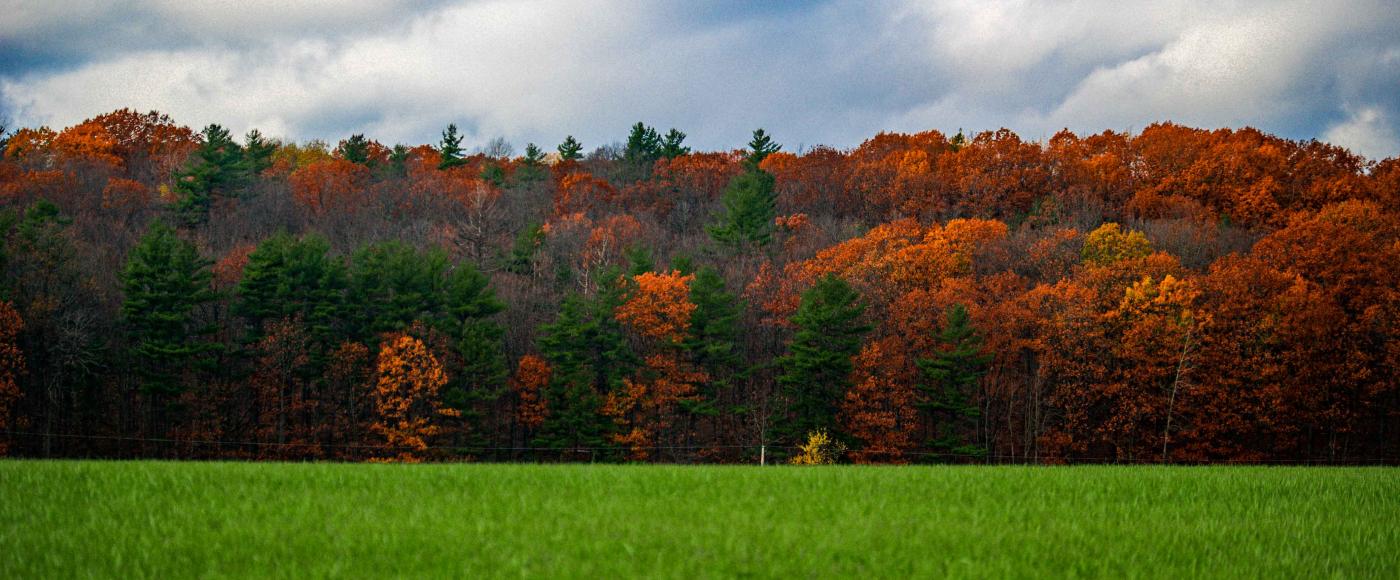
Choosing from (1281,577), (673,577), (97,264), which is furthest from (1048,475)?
(97,264)

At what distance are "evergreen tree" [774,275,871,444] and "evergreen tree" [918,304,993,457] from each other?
484cm

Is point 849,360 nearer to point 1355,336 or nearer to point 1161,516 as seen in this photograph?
point 1355,336

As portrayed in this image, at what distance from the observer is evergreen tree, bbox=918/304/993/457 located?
58.2 metres

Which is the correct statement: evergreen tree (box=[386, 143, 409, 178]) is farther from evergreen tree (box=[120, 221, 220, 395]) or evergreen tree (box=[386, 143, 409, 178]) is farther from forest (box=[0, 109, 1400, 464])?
evergreen tree (box=[120, 221, 220, 395])

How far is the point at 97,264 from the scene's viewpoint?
73062 mm

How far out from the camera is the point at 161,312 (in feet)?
189

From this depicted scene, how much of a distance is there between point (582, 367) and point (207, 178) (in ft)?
189

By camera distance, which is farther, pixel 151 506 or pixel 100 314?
pixel 100 314

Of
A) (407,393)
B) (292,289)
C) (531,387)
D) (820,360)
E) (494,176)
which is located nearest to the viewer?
(820,360)

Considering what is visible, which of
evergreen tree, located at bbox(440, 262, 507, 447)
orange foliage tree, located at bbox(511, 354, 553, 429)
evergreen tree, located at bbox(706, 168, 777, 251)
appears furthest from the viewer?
evergreen tree, located at bbox(706, 168, 777, 251)

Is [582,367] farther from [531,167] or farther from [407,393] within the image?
[531,167]

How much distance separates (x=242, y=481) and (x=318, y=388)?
51.4m

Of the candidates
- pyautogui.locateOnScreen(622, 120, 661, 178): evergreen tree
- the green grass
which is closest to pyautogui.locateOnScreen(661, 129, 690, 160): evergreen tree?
pyautogui.locateOnScreen(622, 120, 661, 178): evergreen tree

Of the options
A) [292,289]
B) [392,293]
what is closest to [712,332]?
[392,293]
